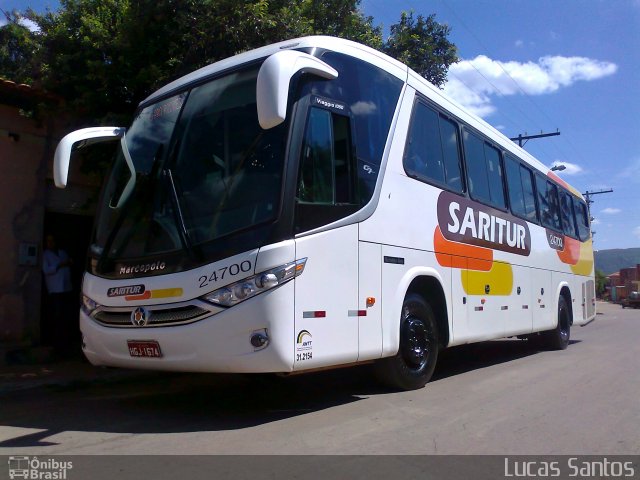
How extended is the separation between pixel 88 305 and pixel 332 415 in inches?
108

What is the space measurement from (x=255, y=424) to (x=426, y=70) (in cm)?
909

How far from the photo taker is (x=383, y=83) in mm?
6762

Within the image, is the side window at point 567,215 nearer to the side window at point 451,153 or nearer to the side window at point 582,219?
the side window at point 582,219

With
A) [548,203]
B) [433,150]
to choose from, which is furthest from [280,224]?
[548,203]

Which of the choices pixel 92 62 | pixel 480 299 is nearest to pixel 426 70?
pixel 480 299

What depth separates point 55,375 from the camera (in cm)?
836

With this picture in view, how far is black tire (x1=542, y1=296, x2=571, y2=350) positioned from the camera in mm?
12512

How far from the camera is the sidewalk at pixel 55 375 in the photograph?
763 cm

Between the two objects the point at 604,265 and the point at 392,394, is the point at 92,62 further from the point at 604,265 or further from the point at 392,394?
the point at 604,265

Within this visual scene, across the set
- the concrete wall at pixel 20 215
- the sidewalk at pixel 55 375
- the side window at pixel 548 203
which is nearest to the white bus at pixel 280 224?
the sidewalk at pixel 55 375

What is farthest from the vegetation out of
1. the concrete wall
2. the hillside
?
the hillside

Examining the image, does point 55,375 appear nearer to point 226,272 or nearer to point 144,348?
point 144,348

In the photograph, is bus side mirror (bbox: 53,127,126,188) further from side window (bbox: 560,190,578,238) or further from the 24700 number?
side window (bbox: 560,190,578,238)

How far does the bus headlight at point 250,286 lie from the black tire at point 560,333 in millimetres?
8940
